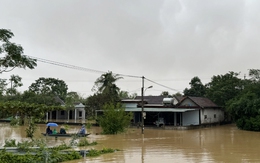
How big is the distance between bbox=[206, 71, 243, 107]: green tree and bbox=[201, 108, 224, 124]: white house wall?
5.03ft

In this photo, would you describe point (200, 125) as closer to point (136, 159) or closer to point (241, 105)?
point (241, 105)

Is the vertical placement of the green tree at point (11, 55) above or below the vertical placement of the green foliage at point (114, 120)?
above

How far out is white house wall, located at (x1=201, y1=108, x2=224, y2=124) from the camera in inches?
1463

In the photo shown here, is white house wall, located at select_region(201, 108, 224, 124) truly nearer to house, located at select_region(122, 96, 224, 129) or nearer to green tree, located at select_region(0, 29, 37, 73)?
house, located at select_region(122, 96, 224, 129)

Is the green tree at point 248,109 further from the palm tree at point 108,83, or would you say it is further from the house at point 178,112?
the palm tree at point 108,83

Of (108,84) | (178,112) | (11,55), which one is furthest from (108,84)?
(11,55)

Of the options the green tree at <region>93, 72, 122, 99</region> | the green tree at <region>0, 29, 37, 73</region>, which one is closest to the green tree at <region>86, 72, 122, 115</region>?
the green tree at <region>93, 72, 122, 99</region>

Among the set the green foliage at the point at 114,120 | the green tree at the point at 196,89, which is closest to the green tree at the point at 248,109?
the green foliage at the point at 114,120

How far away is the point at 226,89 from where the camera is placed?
4044 centimetres

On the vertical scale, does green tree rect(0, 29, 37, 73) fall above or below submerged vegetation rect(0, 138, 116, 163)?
above

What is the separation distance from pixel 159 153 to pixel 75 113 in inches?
1297

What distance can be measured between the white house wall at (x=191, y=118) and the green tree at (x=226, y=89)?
20.8 feet

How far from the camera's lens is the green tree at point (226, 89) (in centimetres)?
4066

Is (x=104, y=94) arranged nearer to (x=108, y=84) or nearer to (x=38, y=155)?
(x=108, y=84)
